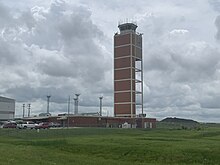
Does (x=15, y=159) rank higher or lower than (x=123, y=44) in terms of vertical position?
lower

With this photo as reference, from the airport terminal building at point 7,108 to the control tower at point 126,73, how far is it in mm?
48382

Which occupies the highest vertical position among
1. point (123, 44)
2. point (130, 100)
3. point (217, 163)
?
point (123, 44)

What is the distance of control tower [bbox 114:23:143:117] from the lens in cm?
12812

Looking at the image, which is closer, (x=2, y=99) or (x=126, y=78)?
(x=126, y=78)

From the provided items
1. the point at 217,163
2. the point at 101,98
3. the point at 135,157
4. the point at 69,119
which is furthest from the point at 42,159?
the point at 101,98

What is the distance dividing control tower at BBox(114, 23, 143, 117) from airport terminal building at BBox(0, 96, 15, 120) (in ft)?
159

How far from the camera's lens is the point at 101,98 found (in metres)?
146

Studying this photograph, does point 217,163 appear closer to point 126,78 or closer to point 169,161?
point 169,161

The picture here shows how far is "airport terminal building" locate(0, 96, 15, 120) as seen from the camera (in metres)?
151

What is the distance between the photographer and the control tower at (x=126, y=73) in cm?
12812

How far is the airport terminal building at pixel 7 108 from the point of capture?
495 ft

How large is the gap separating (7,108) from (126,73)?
5435cm

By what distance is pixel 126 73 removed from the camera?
12988cm

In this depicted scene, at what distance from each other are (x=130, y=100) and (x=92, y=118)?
2082 centimetres
